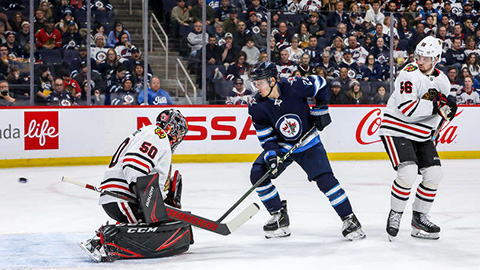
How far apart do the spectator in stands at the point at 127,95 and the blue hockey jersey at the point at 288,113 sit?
4.52m

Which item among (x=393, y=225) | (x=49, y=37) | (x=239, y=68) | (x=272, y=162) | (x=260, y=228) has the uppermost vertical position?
(x=49, y=37)

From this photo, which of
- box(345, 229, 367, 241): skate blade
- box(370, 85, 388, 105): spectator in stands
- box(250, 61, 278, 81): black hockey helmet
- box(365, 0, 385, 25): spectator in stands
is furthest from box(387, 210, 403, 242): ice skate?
box(365, 0, 385, 25): spectator in stands

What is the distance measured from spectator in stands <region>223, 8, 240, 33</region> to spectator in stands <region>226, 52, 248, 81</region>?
34cm

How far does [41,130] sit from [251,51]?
2815 mm

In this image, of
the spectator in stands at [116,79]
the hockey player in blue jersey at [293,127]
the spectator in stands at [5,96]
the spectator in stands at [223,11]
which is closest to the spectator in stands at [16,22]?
the spectator in stands at [5,96]

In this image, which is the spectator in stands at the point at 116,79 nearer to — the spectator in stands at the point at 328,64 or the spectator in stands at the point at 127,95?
the spectator in stands at the point at 127,95

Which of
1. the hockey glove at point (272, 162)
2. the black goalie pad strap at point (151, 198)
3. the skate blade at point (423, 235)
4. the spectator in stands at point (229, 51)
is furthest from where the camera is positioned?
the spectator in stands at point (229, 51)

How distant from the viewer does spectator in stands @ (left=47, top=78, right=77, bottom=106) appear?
27.6ft

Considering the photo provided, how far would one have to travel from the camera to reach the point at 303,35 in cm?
955

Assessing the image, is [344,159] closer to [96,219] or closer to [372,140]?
[372,140]

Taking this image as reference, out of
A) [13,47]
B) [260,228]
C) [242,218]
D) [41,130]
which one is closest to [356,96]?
[41,130]

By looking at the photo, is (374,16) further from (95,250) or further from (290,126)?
(95,250)

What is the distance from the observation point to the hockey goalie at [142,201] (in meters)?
3.61

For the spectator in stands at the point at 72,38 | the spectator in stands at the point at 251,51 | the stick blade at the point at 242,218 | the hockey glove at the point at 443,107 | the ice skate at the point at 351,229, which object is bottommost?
the ice skate at the point at 351,229
